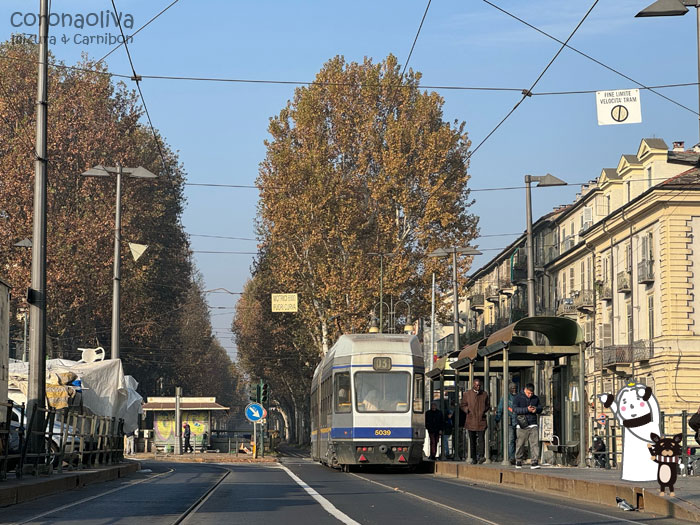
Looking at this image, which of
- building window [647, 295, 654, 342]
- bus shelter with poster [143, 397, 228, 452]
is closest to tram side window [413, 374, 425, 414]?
building window [647, 295, 654, 342]

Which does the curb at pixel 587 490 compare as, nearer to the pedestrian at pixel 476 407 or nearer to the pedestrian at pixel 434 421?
the pedestrian at pixel 476 407

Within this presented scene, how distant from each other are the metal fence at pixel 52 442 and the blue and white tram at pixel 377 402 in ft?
17.3

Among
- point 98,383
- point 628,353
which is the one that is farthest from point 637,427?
point 628,353

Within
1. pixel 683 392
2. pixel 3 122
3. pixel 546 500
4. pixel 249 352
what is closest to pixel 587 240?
pixel 683 392

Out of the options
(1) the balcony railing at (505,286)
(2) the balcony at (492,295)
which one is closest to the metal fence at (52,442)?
(1) the balcony railing at (505,286)

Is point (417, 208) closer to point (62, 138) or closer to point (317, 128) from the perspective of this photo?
point (317, 128)

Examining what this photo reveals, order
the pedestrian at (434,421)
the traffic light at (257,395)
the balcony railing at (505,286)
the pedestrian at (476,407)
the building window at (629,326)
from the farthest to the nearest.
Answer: the balcony railing at (505,286) → the building window at (629,326) → the traffic light at (257,395) → the pedestrian at (434,421) → the pedestrian at (476,407)

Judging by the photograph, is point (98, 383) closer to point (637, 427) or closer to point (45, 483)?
point (45, 483)

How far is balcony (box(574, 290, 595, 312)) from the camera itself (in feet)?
210

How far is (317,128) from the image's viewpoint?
175ft

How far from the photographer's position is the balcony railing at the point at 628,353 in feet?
176

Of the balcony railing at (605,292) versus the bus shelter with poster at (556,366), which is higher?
the balcony railing at (605,292)

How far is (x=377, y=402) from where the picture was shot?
2848 centimetres

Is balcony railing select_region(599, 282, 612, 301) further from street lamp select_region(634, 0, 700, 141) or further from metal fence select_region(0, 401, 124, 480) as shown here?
street lamp select_region(634, 0, 700, 141)
